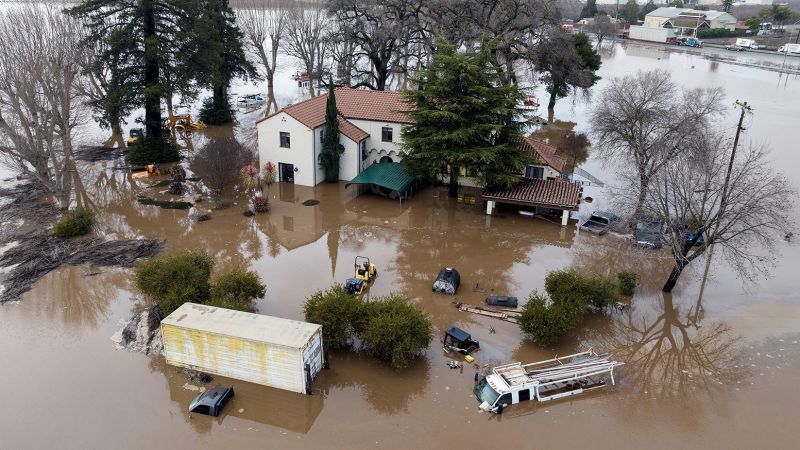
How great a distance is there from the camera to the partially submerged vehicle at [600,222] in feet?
98.0

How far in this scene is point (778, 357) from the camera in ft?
64.7

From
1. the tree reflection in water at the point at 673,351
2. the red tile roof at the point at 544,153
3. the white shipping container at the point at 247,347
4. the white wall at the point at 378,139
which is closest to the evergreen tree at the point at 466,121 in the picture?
the red tile roof at the point at 544,153

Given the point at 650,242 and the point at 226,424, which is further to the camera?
the point at 650,242

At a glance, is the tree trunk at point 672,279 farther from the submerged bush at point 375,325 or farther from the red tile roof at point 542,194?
the submerged bush at point 375,325

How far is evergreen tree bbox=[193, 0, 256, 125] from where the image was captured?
3722 cm

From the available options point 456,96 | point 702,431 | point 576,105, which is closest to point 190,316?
point 702,431

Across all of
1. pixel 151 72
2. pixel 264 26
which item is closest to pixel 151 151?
pixel 151 72

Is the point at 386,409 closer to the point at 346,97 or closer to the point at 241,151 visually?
the point at 241,151

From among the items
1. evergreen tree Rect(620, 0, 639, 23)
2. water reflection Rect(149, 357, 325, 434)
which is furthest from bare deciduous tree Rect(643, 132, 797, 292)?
evergreen tree Rect(620, 0, 639, 23)

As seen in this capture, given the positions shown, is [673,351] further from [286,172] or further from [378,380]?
[286,172]

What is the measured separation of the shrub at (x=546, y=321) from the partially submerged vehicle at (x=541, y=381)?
91cm

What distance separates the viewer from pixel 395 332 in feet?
58.2

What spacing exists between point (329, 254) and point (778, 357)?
63.1 ft

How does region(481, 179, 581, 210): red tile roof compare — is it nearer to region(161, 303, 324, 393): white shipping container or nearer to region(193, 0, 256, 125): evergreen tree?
region(161, 303, 324, 393): white shipping container
